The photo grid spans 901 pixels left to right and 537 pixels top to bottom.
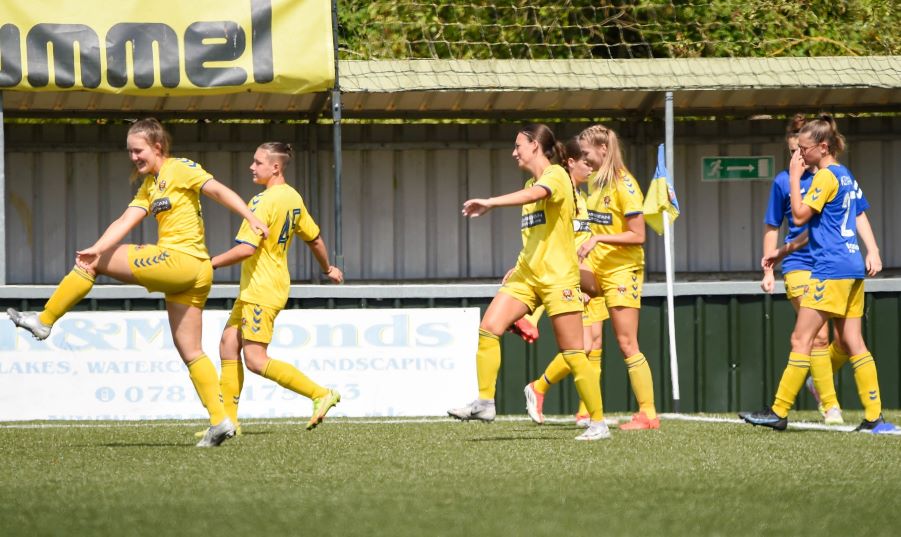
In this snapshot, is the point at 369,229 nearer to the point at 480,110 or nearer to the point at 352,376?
the point at 480,110

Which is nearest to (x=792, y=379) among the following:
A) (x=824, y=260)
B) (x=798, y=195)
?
(x=824, y=260)

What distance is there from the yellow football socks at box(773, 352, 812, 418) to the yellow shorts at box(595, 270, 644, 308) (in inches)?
46.6

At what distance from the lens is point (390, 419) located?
36.0ft

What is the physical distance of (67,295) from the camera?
24.5ft

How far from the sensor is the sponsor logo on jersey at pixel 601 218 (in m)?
9.25

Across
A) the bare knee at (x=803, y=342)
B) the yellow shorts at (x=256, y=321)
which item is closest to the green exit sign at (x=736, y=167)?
the bare knee at (x=803, y=342)

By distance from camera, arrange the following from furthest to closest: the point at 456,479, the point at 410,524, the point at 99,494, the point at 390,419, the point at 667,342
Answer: the point at 667,342 → the point at 390,419 → the point at 456,479 → the point at 99,494 → the point at 410,524

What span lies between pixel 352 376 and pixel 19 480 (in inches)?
209

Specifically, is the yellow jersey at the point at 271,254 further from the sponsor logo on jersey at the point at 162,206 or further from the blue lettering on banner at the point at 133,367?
the blue lettering on banner at the point at 133,367

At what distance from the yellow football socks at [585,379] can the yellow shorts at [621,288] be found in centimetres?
116

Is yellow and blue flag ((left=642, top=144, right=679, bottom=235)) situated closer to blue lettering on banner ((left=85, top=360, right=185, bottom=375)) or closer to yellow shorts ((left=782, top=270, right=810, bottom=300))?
yellow shorts ((left=782, top=270, right=810, bottom=300))

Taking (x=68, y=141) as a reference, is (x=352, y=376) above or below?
below

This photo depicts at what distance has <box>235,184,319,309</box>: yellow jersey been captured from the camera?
8.60 m

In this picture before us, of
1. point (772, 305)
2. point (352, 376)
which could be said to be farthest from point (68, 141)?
point (772, 305)
